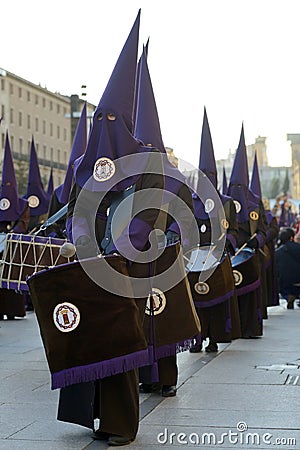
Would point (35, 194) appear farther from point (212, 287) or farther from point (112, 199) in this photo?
point (112, 199)

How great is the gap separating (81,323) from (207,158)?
6.85 m

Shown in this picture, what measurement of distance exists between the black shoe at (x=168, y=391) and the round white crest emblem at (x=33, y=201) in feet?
36.8

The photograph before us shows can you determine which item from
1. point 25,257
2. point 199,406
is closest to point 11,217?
point 25,257

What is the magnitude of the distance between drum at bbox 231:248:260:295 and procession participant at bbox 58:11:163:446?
20.3 feet

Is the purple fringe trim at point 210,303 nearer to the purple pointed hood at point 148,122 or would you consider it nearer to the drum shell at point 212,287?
the drum shell at point 212,287

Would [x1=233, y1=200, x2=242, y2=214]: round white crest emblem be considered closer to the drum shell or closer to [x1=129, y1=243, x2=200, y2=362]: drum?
the drum shell

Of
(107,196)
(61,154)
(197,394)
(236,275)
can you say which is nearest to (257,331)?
(236,275)

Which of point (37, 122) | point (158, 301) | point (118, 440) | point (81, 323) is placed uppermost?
point (37, 122)

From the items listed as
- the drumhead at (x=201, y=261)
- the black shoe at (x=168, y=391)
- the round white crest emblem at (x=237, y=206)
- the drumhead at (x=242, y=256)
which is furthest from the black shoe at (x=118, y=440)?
the round white crest emblem at (x=237, y=206)

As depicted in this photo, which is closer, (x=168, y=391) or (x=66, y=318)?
(x=66, y=318)

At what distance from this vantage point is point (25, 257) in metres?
8.91

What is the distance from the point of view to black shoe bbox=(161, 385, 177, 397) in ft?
27.3

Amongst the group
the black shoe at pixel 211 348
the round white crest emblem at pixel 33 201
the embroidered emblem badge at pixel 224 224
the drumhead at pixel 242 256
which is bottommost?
the black shoe at pixel 211 348

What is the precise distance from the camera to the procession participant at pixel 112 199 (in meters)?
6.53
